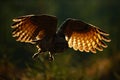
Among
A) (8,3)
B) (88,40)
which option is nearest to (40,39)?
(88,40)

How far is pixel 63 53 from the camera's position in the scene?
8.09 m

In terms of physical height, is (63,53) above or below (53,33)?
below

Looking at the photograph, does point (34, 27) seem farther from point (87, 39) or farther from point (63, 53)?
point (63, 53)

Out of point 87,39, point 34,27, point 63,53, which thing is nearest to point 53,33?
point 34,27

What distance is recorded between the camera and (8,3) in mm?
14227

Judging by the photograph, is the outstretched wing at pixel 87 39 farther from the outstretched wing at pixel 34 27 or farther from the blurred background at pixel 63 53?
the blurred background at pixel 63 53

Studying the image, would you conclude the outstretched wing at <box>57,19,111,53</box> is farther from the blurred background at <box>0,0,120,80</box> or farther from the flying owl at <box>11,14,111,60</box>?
the blurred background at <box>0,0,120,80</box>

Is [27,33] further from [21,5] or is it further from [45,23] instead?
[21,5]

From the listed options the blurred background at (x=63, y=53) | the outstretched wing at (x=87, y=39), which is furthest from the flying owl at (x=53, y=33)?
the blurred background at (x=63, y=53)

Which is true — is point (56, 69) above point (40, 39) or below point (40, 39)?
below

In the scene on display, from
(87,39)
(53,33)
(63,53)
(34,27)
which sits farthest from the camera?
(63,53)

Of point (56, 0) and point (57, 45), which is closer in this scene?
point (57, 45)

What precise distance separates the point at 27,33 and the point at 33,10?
8900mm

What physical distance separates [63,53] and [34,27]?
376cm
